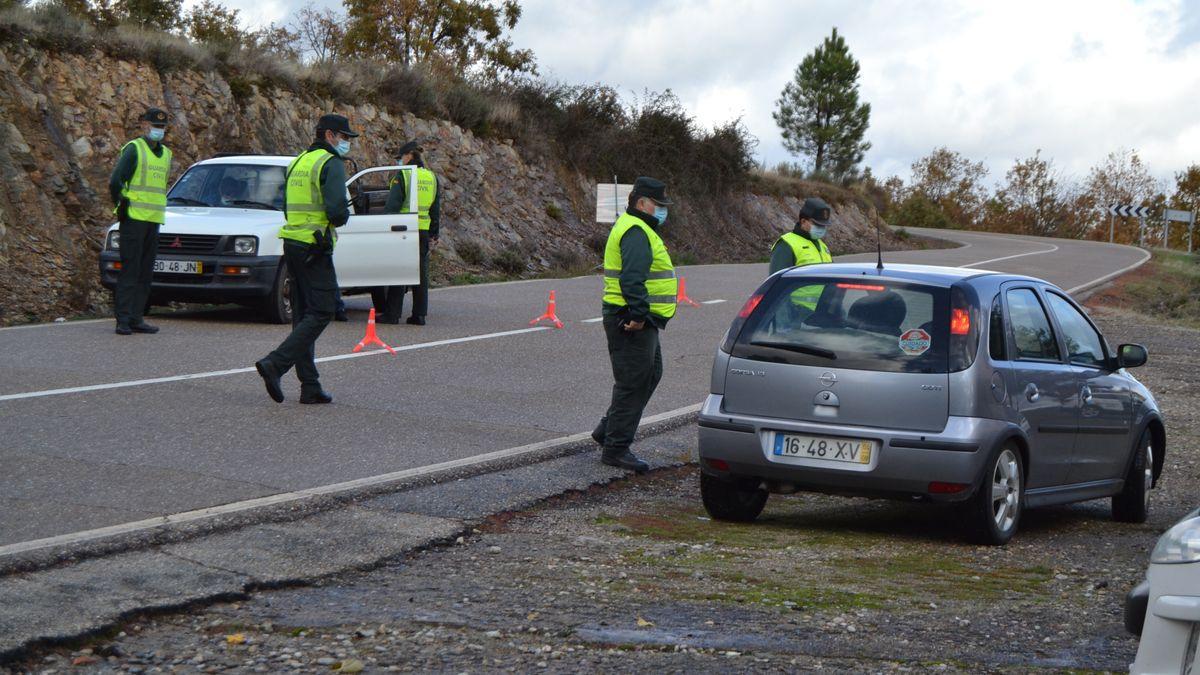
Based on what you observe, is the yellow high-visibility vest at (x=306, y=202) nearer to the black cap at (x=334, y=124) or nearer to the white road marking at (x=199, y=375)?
the black cap at (x=334, y=124)

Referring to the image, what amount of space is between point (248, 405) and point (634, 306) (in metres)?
3.32

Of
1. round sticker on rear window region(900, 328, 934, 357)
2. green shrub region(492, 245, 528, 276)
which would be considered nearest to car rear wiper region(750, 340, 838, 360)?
round sticker on rear window region(900, 328, 934, 357)

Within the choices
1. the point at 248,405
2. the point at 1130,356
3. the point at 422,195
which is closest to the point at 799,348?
the point at 1130,356

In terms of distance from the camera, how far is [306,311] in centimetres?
1102

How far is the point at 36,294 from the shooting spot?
18.0 meters

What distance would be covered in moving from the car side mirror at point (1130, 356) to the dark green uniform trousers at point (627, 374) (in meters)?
2.86

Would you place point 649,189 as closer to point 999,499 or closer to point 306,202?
point 999,499

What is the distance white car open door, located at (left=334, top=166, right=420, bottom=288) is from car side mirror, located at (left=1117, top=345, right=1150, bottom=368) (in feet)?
31.9

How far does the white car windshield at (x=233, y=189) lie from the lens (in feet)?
56.2

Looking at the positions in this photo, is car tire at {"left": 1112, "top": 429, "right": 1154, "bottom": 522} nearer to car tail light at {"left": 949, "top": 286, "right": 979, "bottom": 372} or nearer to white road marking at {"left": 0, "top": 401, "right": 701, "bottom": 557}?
car tail light at {"left": 949, "top": 286, "right": 979, "bottom": 372}

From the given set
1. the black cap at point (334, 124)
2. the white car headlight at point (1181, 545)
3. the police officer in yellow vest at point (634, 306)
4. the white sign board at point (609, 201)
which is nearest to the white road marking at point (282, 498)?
the police officer in yellow vest at point (634, 306)

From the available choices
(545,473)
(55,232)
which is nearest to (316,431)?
(545,473)

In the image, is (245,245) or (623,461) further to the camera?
(245,245)

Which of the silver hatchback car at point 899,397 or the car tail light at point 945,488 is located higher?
the silver hatchback car at point 899,397
